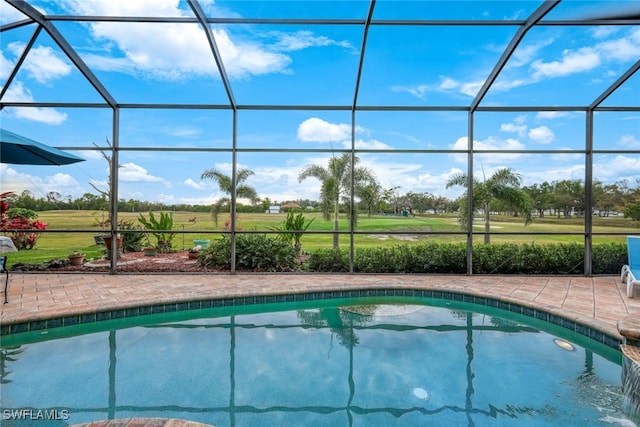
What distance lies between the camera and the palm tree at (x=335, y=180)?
316 inches

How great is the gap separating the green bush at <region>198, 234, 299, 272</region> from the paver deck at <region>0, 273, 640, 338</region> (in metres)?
0.45

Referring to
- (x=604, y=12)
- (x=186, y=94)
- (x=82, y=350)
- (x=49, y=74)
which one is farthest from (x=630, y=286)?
(x=49, y=74)

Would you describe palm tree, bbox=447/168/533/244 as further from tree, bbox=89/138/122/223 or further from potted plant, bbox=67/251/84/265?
potted plant, bbox=67/251/84/265

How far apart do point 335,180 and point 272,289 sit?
352 centimetres

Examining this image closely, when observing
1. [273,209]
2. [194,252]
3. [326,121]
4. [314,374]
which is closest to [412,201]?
[326,121]

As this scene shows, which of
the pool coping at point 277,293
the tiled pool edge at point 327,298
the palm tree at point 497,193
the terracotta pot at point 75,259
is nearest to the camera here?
the tiled pool edge at point 327,298

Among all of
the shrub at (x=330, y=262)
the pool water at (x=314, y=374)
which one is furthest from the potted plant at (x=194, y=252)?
the pool water at (x=314, y=374)

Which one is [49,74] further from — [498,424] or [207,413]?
[498,424]

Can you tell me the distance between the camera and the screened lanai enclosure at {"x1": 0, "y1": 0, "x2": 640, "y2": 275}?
514 cm

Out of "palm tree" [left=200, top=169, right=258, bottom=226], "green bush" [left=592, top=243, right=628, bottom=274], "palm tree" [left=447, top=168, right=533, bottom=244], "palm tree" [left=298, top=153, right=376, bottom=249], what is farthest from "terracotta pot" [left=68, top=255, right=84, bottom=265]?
"green bush" [left=592, top=243, right=628, bottom=274]

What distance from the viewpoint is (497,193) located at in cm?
801

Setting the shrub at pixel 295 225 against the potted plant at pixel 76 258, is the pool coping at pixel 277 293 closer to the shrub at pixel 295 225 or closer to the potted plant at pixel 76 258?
the potted plant at pixel 76 258

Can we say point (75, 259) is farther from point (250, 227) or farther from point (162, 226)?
point (250, 227)

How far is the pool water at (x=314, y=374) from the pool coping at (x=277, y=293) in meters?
0.25
